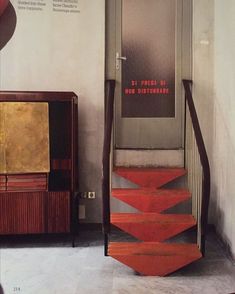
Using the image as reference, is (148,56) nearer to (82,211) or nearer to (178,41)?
(178,41)

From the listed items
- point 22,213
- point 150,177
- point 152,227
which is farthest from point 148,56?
point 22,213

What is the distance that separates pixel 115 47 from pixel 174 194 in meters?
1.68

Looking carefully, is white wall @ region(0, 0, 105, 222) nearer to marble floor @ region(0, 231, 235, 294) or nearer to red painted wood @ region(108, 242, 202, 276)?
marble floor @ region(0, 231, 235, 294)

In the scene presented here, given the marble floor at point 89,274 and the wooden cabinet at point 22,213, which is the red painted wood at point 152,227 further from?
the wooden cabinet at point 22,213

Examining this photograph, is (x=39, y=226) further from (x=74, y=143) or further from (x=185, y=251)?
(x=185, y=251)

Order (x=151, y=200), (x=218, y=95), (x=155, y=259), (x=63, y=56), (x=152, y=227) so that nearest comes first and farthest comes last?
(x=155, y=259), (x=152, y=227), (x=151, y=200), (x=218, y=95), (x=63, y=56)

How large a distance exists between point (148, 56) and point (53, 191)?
172 centimetres

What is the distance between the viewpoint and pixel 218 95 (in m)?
3.92

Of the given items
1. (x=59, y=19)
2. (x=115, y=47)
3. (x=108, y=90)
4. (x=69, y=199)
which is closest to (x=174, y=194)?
Answer: (x=69, y=199)

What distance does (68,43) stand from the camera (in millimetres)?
4031

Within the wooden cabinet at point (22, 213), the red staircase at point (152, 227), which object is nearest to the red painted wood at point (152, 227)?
the red staircase at point (152, 227)

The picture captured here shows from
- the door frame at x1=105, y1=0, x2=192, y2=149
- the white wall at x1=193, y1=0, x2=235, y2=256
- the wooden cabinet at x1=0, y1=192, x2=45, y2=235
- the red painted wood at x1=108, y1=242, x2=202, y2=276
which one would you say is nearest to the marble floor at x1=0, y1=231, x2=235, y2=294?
the red painted wood at x1=108, y1=242, x2=202, y2=276

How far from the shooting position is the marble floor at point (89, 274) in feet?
9.19

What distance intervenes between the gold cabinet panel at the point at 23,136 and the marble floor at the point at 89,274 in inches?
30.6
